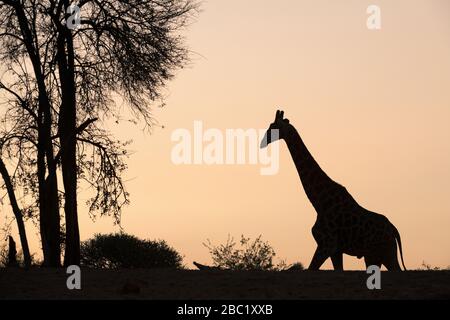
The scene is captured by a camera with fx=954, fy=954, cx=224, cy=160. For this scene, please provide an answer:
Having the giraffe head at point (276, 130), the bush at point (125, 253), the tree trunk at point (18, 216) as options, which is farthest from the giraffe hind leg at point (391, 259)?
the bush at point (125, 253)

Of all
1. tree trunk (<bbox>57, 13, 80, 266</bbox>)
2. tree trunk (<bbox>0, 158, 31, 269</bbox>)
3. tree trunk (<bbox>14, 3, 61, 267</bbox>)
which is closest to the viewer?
tree trunk (<bbox>0, 158, 31, 269</bbox>)

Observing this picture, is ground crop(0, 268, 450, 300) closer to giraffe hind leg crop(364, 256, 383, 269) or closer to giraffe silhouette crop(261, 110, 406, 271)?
giraffe silhouette crop(261, 110, 406, 271)

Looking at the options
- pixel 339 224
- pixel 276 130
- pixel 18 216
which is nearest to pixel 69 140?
pixel 18 216

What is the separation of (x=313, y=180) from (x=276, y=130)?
1.45 meters

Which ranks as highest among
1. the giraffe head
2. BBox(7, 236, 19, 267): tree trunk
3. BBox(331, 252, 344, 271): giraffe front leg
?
the giraffe head

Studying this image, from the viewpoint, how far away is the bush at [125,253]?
114 feet

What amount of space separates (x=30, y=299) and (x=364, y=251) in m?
7.95

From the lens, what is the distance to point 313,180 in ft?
71.0

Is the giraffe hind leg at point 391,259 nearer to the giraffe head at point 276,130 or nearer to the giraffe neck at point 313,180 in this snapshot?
the giraffe neck at point 313,180

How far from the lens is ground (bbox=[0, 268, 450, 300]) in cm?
1644

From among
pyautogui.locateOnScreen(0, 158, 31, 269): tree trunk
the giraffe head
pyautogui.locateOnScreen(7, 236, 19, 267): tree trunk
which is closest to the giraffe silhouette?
the giraffe head

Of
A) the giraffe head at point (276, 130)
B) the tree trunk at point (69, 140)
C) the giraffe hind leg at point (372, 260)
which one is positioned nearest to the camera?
the giraffe hind leg at point (372, 260)

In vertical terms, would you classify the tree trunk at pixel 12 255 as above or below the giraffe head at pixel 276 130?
below
